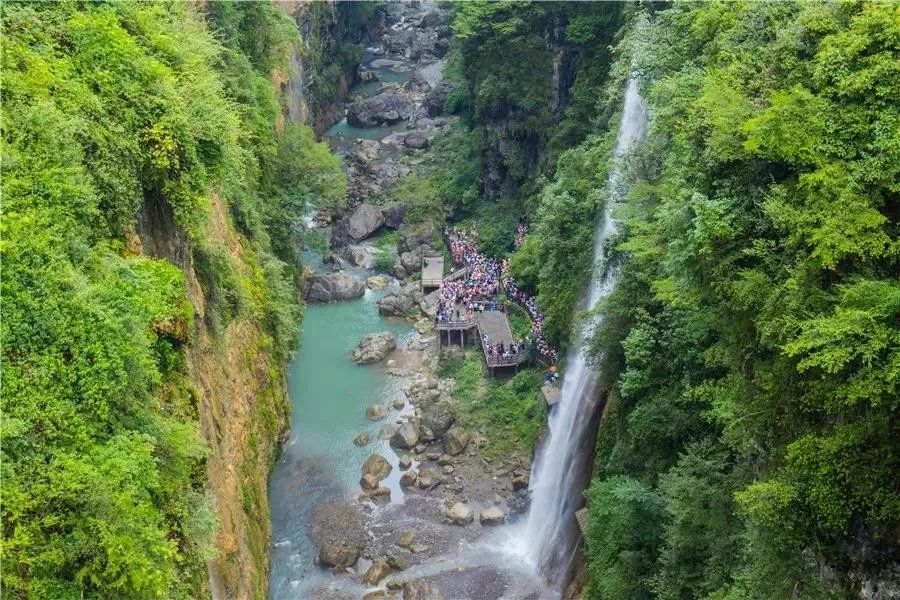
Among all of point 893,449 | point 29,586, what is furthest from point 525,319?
point 29,586

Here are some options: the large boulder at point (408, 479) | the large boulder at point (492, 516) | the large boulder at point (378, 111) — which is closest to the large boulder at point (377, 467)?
the large boulder at point (408, 479)

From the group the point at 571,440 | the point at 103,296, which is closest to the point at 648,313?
the point at 571,440

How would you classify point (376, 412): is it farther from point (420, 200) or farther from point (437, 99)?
point (437, 99)

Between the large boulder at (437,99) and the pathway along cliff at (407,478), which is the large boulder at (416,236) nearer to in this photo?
the pathway along cliff at (407,478)

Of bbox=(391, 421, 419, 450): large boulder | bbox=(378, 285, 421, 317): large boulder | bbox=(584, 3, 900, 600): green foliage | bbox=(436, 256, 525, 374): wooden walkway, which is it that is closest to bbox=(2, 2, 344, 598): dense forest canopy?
bbox=(584, 3, 900, 600): green foliage

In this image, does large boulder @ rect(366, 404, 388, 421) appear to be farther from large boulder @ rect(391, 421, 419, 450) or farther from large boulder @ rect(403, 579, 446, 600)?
large boulder @ rect(403, 579, 446, 600)

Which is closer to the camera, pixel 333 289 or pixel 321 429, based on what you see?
pixel 321 429
